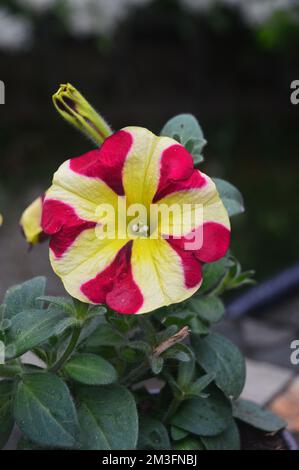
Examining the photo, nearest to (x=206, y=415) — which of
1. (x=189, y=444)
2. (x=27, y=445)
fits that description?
(x=189, y=444)

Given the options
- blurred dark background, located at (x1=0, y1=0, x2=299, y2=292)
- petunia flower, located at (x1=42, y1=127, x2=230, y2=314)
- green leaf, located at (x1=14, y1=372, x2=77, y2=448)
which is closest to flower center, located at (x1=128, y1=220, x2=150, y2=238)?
petunia flower, located at (x1=42, y1=127, x2=230, y2=314)

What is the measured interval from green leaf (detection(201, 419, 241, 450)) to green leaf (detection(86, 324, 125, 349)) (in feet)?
0.81

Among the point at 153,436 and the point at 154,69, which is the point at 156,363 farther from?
the point at 154,69

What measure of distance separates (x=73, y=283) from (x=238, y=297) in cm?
182

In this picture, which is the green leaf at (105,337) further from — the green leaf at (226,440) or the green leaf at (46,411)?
the green leaf at (226,440)

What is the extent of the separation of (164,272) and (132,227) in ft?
0.27

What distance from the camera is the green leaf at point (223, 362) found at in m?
1.26

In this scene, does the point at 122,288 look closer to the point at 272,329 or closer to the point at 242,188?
the point at 272,329

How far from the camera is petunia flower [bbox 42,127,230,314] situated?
101 cm

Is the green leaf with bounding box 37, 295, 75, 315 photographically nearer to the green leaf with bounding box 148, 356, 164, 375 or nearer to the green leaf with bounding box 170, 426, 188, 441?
the green leaf with bounding box 148, 356, 164, 375

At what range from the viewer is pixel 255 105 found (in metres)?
7.37

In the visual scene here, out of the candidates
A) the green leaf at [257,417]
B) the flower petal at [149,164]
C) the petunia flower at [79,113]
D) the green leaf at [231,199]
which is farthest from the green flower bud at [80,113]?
the green leaf at [257,417]

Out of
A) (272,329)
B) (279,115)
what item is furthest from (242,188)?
(279,115)

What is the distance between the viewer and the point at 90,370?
44.3 inches
